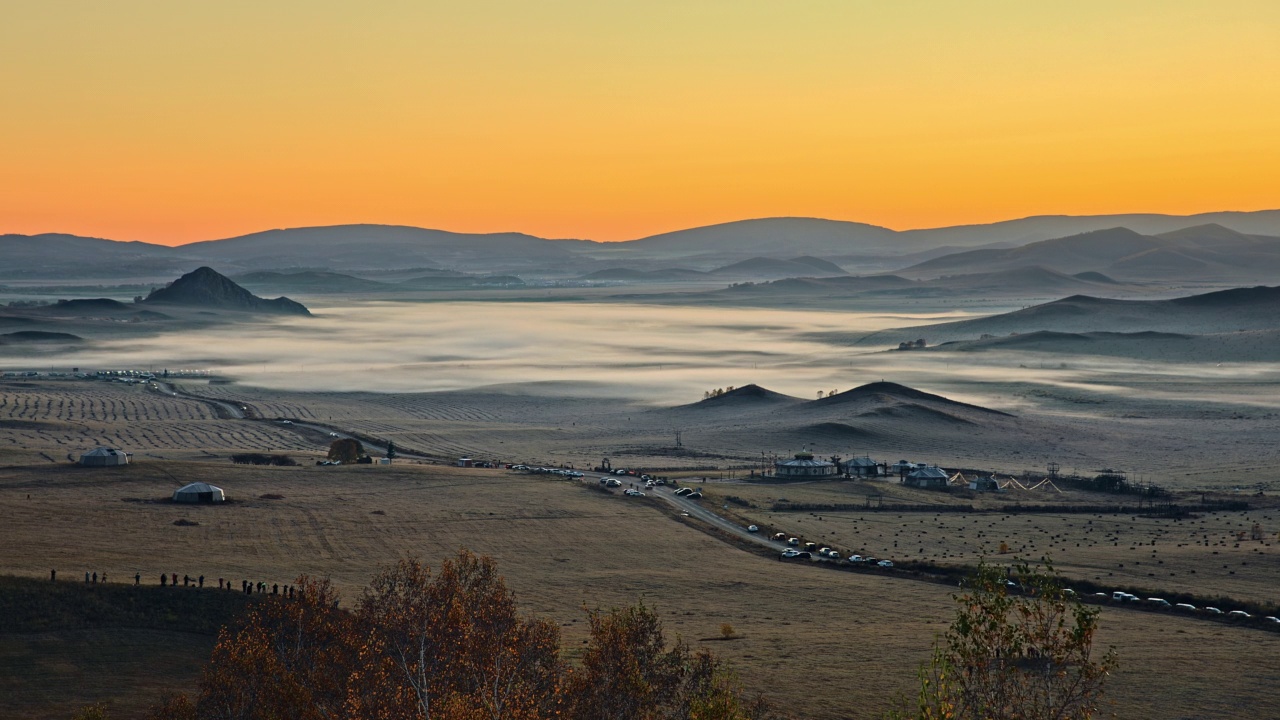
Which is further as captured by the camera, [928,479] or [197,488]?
[928,479]

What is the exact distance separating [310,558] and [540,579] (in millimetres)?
10271

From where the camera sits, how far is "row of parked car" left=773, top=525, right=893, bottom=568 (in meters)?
56.2

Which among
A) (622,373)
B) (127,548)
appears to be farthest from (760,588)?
(622,373)

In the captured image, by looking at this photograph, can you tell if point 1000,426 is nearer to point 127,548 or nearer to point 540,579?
point 540,579

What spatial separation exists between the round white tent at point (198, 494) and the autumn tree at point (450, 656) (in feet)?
129

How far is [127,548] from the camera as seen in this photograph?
172 ft

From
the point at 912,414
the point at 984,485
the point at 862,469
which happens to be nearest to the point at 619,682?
the point at 984,485

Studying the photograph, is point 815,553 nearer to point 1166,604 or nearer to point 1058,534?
point 1058,534

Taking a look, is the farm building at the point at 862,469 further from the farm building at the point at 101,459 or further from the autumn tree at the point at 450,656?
the autumn tree at the point at 450,656

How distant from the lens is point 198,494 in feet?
215

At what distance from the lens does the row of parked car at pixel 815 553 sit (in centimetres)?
5619

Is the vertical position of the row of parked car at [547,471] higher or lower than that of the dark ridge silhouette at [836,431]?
lower

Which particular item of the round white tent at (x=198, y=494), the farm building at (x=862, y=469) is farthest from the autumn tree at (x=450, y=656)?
the farm building at (x=862, y=469)

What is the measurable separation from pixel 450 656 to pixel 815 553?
114ft
